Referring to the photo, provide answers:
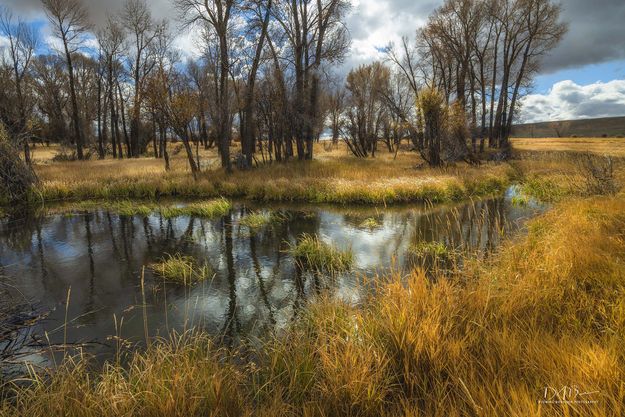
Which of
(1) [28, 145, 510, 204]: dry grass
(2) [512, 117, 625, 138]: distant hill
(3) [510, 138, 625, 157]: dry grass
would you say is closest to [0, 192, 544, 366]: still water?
Result: (1) [28, 145, 510, 204]: dry grass

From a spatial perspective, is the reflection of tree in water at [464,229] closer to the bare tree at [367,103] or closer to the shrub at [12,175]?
the shrub at [12,175]

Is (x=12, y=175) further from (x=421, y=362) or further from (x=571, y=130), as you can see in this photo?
(x=571, y=130)

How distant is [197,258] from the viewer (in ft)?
23.2

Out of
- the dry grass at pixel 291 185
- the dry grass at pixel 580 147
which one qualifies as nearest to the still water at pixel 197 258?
the dry grass at pixel 291 185

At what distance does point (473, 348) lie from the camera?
104 inches

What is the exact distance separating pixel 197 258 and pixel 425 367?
5701 mm

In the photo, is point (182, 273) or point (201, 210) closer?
point (182, 273)

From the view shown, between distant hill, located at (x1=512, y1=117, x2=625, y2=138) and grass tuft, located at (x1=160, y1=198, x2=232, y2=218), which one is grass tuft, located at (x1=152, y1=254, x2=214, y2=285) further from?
distant hill, located at (x1=512, y1=117, x2=625, y2=138)

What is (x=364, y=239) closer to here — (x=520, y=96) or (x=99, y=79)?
(x=520, y=96)

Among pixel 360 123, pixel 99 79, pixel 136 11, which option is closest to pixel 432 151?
pixel 360 123

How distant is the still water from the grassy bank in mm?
578

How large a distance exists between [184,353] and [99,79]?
1494 inches

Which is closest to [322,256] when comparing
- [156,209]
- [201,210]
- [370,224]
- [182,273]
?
[182,273]

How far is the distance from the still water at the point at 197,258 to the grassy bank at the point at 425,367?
58 centimetres
